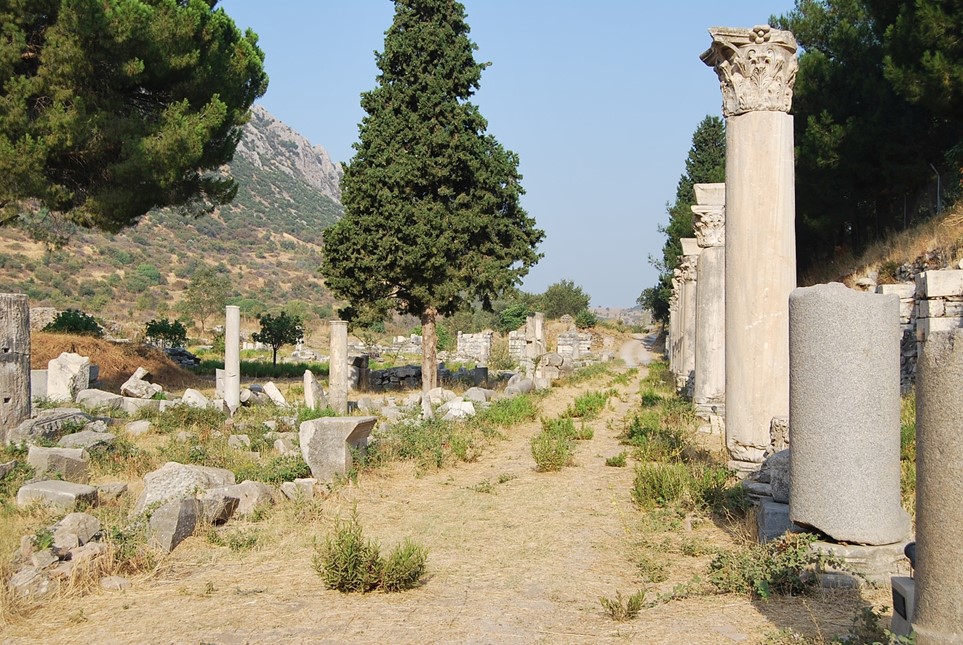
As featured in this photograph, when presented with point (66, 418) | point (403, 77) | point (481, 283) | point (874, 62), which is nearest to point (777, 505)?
point (66, 418)

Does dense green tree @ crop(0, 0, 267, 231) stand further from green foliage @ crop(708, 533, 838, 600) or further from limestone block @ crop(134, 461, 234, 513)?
green foliage @ crop(708, 533, 838, 600)

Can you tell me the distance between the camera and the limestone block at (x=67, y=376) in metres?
18.6

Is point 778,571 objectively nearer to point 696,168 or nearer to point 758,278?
point 758,278

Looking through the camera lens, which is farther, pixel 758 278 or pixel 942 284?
pixel 942 284

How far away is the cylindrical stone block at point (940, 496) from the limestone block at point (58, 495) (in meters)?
7.65

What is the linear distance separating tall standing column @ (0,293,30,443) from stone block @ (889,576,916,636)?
34.9ft

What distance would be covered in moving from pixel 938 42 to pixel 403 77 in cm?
1300

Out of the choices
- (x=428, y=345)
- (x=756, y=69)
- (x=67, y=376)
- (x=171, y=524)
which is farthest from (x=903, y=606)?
(x=428, y=345)

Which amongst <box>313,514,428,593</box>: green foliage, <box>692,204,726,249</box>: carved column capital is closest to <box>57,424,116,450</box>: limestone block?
<box>313,514,428,593</box>: green foliage

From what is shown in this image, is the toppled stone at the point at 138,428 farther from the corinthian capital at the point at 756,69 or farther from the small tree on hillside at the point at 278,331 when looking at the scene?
the small tree on hillside at the point at 278,331

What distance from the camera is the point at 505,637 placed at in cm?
547

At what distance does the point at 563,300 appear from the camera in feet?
248

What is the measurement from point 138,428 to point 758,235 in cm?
986

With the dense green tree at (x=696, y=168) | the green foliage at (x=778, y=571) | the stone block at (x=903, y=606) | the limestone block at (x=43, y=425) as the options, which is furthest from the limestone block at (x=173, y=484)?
the dense green tree at (x=696, y=168)
